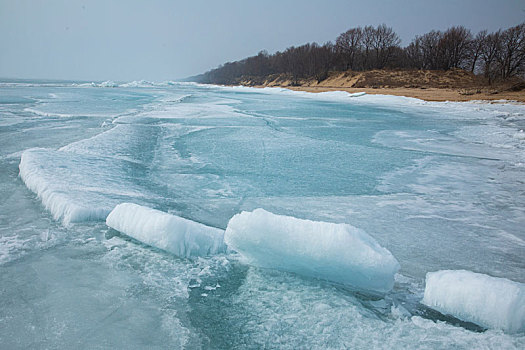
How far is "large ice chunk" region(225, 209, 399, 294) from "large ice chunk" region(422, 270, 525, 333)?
27 centimetres

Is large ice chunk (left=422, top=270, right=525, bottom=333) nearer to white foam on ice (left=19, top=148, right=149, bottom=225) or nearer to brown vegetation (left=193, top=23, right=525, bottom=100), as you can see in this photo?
white foam on ice (left=19, top=148, right=149, bottom=225)

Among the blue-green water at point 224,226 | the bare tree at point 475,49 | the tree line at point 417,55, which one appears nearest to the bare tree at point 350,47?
the tree line at point 417,55

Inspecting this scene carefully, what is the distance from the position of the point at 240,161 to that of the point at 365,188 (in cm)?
226

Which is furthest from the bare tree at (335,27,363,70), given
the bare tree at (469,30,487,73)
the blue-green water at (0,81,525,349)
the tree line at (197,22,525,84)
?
the blue-green water at (0,81,525,349)

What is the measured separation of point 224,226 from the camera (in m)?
3.12

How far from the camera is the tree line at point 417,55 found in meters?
35.5

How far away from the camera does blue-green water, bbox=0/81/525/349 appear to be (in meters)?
1.75

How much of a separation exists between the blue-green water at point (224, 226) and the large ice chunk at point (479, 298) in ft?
0.23

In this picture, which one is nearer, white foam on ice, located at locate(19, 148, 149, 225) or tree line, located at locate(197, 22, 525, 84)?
white foam on ice, located at locate(19, 148, 149, 225)

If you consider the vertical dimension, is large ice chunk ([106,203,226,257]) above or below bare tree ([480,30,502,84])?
below

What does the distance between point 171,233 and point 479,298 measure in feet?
6.63

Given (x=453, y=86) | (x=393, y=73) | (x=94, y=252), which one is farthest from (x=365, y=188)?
(x=393, y=73)

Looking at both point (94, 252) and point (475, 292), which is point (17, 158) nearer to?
point (94, 252)

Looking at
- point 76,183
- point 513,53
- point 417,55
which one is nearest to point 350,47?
point 417,55
